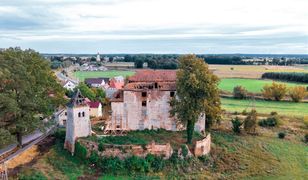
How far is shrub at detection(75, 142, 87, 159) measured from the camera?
4309 centimetres

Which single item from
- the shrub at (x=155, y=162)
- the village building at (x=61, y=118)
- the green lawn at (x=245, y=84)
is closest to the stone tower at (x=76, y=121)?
the shrub at (x=155, y=162)

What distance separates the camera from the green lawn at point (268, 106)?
78.2 meters

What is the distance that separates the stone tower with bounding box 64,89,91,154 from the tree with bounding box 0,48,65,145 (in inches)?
129

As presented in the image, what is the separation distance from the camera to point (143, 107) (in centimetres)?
5081

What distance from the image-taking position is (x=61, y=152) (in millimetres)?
44469

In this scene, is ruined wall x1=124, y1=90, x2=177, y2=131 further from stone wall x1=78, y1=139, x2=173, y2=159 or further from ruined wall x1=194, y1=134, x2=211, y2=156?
stone wall x1=78, y1=139, x2=173, y2=159

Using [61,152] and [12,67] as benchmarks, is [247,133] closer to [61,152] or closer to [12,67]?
[61,152]

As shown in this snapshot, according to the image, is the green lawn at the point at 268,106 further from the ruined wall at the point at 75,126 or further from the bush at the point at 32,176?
the bush at the point at 32,176

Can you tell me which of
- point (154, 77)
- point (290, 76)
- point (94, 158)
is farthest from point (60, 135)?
point (290, 76)

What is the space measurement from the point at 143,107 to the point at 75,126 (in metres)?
9.92

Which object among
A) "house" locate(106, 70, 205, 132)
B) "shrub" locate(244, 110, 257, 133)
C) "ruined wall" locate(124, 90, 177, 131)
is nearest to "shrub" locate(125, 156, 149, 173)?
"house" locate(106, 70, 205, 132)

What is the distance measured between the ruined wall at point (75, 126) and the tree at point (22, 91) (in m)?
3.29

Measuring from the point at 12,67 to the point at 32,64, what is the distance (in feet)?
11.7

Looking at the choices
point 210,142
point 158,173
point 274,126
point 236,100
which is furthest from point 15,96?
point 236,100
